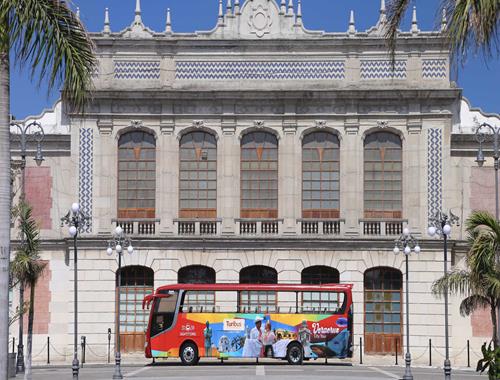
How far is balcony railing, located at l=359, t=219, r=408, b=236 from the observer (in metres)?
52.0

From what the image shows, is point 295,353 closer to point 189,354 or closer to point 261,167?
point 189,354

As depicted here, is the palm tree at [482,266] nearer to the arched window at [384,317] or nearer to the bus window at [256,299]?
the arched window at [384,317]

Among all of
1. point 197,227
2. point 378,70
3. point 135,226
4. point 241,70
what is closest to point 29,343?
point 135,226

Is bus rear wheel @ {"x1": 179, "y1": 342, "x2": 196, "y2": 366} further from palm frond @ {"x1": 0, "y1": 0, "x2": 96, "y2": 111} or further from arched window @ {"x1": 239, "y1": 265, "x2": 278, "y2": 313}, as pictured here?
palm frond @ {"x1": 0, "y1": 0, "x2": 96, "y2": 111}

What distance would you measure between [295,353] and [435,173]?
1089 centimetres

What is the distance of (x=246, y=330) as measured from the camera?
48.5 metres

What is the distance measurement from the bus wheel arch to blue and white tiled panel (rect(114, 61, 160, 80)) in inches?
514

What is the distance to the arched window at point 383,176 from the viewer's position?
172ft

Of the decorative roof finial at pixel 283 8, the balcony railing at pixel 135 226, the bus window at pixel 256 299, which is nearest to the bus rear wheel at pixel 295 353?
the bus window at pixel 256 299

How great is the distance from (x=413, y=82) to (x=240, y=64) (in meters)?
8.23

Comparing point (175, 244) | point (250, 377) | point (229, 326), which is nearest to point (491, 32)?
point (250, 377)

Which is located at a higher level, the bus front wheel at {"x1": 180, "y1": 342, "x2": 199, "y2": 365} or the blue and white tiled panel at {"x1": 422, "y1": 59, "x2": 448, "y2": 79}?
the blue and white tiled panel at {"x1": 422, "y1": 59, "x2": 448, "y2": 79}

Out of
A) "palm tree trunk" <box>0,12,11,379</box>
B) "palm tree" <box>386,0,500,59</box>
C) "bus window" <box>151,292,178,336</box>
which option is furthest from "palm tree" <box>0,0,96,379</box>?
"bus window" <box>151,292,178,336</box>

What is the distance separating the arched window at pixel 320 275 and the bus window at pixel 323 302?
181 cm
